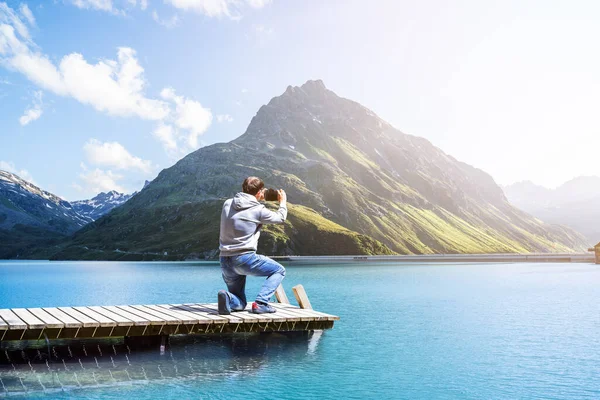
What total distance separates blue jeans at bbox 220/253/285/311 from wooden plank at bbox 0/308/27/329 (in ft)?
23.1

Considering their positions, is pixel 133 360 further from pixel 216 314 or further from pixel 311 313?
pixel 311 313

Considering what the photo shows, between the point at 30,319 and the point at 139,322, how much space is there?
3880 mm

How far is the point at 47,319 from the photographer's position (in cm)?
1872

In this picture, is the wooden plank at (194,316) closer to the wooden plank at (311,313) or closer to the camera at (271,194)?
the wooden plank at (311,313)

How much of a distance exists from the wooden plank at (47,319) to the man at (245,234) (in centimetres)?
584

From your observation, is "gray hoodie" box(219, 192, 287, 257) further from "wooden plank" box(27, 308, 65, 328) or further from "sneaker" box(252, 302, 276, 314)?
"wooden plank" box(27, 308, 65, 328)

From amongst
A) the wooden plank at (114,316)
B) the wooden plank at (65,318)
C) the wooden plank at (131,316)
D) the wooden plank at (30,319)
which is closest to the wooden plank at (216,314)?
the wooden plank at (131,316)

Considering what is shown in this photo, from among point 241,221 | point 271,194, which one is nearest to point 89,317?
point 241,221

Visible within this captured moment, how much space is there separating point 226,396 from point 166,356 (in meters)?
5.31

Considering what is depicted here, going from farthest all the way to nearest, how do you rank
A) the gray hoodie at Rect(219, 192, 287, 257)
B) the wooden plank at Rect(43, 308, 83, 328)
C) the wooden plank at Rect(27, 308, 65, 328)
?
the gray hoodie at Rect(219, 192, 287, 257), the wooden plank at Rect(43, 308, 83, 328), the wooden plank at Rect(27, 308, 65, 328)

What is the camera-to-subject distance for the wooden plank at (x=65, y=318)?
58.6 ft

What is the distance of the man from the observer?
1941cm

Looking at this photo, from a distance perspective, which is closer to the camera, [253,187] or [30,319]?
[30,319]

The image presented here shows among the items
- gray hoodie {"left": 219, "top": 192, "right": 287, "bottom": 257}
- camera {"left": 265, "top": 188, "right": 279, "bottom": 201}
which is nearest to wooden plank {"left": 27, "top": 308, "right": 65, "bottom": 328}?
gray hoodie {"left": 219, "top": 192, "right": 287, "bottom": 257}
